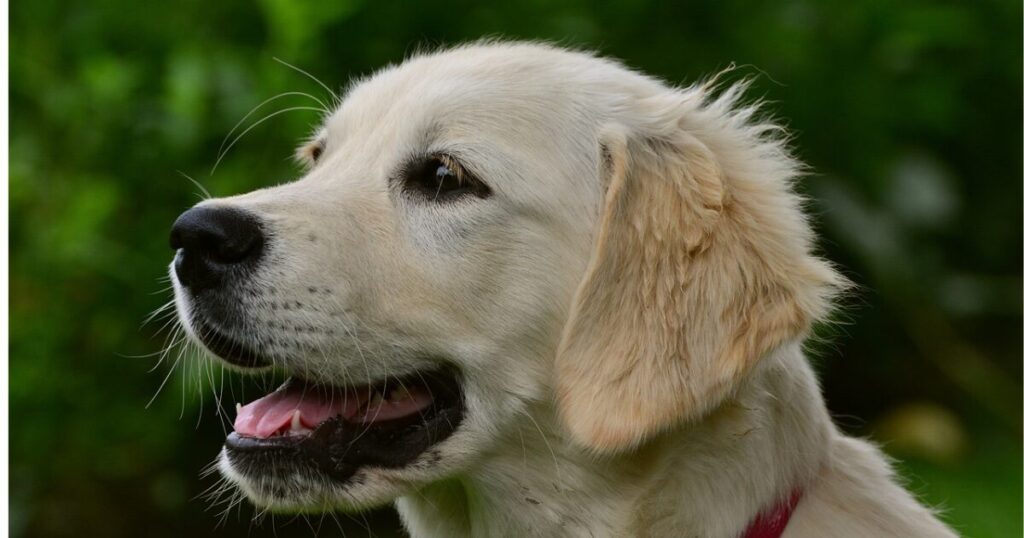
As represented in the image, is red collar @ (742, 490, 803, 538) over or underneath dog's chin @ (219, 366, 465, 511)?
over

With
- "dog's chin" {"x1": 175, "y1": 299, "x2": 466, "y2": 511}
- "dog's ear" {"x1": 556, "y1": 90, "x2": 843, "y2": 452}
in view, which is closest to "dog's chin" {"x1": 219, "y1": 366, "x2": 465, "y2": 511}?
"dog's chin" {"x1": 175, "y1": 299, "x2": 466, "y2": 511}

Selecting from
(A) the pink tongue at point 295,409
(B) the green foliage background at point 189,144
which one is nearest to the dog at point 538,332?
(A) the pink tongue at point 295,409

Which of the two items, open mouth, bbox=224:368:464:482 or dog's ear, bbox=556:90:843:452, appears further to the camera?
open mouth, bbox=224:368:464:482

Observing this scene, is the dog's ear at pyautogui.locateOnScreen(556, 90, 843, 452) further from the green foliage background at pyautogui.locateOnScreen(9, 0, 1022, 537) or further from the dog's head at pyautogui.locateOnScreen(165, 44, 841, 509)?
the green foliage background at pyautogui.locateOnScreen(9, 0, 1022, 537)

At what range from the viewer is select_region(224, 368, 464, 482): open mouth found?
9.91ft

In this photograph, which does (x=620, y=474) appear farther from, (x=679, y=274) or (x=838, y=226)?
(x=838, y=226)

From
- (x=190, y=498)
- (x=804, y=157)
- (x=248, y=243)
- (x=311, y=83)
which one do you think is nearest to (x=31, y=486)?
(x=190, y=498)

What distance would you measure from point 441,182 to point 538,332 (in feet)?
1.40

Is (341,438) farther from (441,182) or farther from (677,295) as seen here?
(677,295)

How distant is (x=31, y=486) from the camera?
5.27 m

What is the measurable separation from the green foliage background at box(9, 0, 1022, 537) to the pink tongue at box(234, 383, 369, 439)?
153 cm

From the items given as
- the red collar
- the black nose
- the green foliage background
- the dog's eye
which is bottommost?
the green foliage background

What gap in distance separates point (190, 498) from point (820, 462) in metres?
3.19

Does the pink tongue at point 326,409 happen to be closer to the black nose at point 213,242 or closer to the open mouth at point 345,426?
the open mouth at point 345,426
